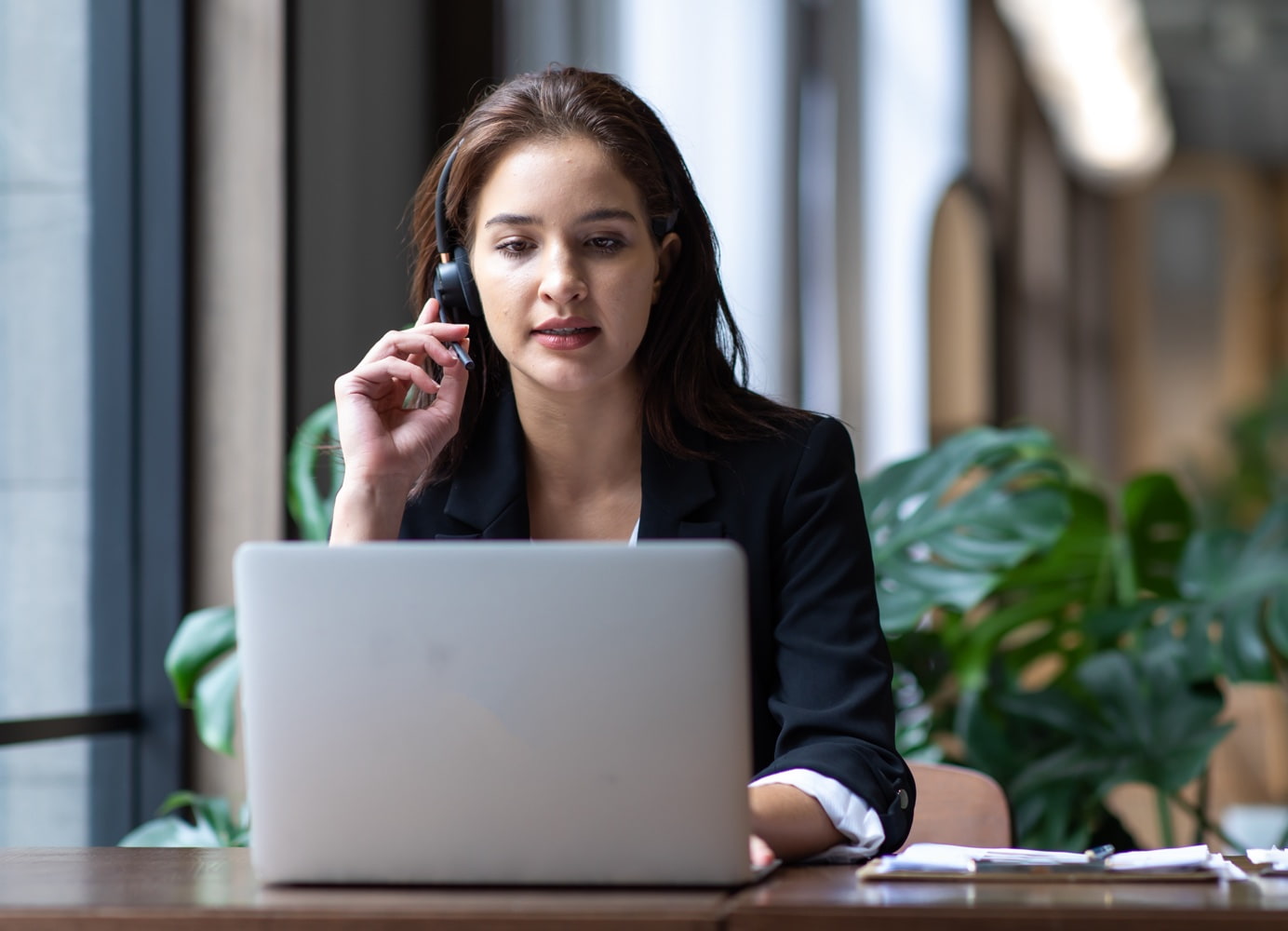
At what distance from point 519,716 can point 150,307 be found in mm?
1659

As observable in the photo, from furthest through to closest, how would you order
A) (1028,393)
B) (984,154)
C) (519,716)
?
1. (1028,393)
2. (984,154)
3. (519,716)

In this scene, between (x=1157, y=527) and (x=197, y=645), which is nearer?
(x=197, y=645)

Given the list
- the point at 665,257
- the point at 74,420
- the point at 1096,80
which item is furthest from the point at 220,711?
the point at 1096,80

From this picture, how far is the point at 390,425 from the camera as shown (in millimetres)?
1536

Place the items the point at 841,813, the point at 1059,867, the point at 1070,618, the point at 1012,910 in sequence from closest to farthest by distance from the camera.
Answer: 1. the point at 1012,910
2. the point at 1059,867
3. the point at 841,813
4. the point at 1070,618

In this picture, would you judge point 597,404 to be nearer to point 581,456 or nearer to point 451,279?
point 581,456

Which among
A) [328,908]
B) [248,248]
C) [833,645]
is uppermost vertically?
[248,248]

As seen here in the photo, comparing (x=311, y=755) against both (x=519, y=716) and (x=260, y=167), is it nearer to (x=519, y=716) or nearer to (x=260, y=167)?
(x=519, y=716)

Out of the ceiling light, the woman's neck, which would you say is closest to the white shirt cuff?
the woman's neck

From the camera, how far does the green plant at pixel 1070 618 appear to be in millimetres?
2156

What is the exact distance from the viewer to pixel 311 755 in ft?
3.13

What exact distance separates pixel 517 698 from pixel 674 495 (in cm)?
59

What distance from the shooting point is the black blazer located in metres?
1.26

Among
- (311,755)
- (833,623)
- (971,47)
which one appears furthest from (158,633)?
(971,47)
